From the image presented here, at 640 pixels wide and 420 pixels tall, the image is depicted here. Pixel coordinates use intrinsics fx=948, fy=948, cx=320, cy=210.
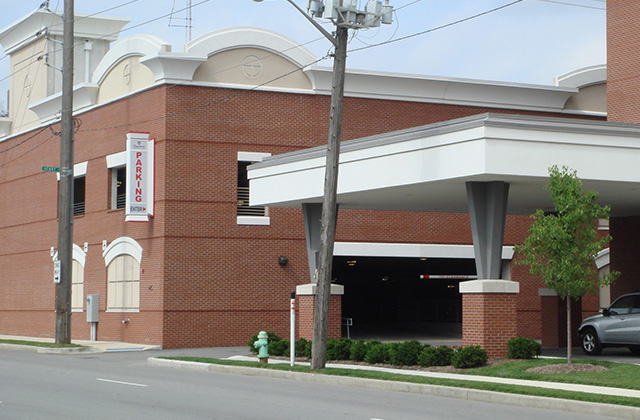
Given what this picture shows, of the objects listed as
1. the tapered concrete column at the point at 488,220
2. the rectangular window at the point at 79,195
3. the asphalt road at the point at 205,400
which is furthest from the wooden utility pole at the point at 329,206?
the rectangular window at the point at 79,195

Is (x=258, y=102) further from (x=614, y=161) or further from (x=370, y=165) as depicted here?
(x=614, y=161)

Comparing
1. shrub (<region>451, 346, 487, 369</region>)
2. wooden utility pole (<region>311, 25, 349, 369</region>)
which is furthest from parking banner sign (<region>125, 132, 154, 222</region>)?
shrub (<region>451, 346, 487, 369</region>)

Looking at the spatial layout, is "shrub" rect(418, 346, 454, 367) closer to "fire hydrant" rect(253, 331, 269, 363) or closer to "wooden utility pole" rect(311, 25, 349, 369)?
"wooden utility pole" rect(311, 25, 349, 369)

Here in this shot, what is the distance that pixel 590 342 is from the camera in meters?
24.5

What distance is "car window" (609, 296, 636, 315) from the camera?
2395 centimetres

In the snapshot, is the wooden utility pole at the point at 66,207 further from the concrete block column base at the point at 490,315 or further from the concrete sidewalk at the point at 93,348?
the concrete block column base at the point at 490,315

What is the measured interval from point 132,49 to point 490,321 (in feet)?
60.9

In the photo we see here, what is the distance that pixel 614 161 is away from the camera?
21031mm

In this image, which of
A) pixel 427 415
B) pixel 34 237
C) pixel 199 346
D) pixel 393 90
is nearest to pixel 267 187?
pixel 199 346

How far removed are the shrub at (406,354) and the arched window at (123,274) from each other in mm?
13742

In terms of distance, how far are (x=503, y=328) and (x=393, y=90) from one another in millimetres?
15177

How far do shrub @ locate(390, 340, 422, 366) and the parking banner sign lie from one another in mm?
12779

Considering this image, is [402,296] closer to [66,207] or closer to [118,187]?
[118,187]

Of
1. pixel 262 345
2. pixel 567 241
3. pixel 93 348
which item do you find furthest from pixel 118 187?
Result: pixel 567 241
